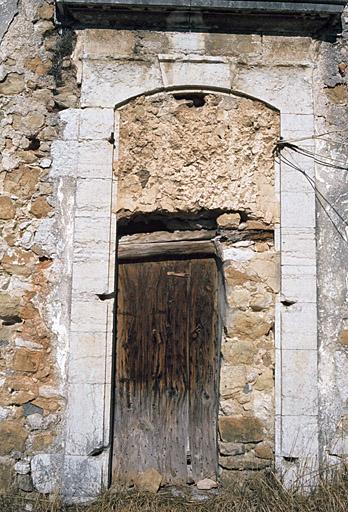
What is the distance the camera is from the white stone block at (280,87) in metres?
5.04

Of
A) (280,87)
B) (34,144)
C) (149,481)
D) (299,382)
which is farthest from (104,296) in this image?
(280,87)

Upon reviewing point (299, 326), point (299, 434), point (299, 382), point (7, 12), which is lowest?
point (299, 434)

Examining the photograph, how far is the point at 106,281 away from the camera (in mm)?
4801

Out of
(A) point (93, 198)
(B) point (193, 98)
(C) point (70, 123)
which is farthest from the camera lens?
(B) point (193, 98)

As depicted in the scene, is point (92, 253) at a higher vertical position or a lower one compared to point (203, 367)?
higher

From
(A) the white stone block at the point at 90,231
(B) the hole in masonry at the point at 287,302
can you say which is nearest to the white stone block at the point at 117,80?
(A) the white stone block at the point at 90,231

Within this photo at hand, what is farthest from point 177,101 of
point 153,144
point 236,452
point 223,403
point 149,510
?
point 149,510

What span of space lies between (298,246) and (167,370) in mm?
1324

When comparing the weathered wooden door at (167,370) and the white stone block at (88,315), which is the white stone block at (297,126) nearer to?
the weathered wooden door at (167,370)

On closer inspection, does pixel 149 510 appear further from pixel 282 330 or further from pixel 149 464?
pixel 282 330

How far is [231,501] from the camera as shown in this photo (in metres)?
4.51

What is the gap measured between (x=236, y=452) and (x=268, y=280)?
1.23 meters

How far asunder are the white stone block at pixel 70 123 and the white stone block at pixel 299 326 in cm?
198

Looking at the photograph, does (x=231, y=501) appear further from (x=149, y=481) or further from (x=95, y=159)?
(x=95, y=159)
